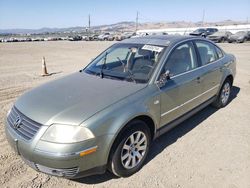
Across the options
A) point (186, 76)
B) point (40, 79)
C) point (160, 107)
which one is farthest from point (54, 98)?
point (40, 79)

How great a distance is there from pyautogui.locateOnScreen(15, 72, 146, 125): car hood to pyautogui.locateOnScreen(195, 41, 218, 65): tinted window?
1867 millimetres

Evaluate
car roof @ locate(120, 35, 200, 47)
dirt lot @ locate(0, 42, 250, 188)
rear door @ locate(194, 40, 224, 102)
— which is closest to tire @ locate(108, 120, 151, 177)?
dirt lot @ locate(0, 42, 250, 188)

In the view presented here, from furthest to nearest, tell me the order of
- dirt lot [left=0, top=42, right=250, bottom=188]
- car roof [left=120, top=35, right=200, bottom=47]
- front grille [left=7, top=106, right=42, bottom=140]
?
1. car roof [left=120, top=35, right=200, bottom=47]
2. dirt lot [left=0, top=42, right=250, bottom=188]
3. front grille [left=7, top=106, right=42, bottom=140]

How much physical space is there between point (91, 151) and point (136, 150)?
0.81m

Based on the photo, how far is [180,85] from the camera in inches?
149

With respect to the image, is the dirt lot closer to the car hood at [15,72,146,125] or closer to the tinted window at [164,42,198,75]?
the car hood at [15,72,146,125]

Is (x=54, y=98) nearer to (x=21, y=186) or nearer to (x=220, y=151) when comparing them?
(x=21, y=186)

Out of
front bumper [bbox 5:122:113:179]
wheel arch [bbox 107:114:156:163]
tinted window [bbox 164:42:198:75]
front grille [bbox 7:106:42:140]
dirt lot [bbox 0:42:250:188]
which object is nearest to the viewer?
front bumper [bbox 5:122:113:179]

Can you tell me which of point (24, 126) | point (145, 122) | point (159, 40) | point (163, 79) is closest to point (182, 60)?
point (159, 40)

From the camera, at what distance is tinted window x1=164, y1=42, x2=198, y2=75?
379 cm

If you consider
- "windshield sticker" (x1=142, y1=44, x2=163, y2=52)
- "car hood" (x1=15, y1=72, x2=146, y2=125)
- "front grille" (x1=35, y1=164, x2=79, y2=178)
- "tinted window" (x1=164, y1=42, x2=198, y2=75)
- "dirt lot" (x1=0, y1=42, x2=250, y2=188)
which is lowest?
"dirt lot" (x1=0, y1=42, x2=250, y2=188)

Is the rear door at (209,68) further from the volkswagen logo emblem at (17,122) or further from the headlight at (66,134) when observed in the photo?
the volkswagen logo emblem at (17,122)

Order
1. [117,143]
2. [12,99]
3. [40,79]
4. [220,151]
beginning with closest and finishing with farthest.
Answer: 1. [117,143]
2. [220,151]
3. [12,99]
4. [40,79]

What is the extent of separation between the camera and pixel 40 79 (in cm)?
891
